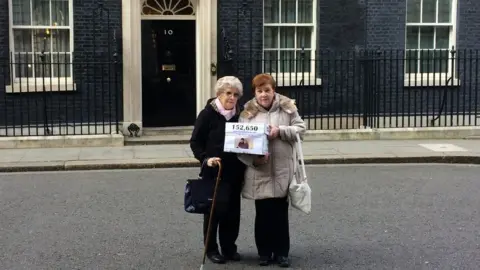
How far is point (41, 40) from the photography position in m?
12.7

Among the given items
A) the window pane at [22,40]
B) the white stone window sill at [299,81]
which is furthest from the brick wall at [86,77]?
the white stone window sill at [299,81]

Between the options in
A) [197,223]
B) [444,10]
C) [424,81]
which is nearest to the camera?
[197,223]

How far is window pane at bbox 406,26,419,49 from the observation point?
14409 mm

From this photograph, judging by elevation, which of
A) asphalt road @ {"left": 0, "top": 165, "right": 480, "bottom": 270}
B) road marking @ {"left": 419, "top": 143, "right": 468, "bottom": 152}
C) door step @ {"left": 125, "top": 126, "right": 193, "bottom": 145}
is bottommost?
asphalt road @ {"left": 0, "top": 165, "right": 480, "bottom": 270}

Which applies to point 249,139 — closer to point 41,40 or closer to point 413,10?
point 41,40

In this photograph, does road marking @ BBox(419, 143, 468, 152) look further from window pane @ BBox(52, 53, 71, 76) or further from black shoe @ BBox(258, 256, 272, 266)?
window pane @ BBox(52, 53, 71, 76)

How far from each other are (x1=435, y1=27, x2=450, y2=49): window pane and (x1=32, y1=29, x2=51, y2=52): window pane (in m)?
8.79

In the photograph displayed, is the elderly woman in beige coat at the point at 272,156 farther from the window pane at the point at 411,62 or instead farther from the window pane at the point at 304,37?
the window pane at the point at 411,62

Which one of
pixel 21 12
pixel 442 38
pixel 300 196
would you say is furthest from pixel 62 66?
pixel 300 196

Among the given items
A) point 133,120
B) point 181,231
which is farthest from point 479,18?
point 181,231

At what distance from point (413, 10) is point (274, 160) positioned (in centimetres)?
1054

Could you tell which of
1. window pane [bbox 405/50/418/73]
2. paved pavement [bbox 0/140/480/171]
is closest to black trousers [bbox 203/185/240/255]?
paved pavement [bbox 0/140/480/171]

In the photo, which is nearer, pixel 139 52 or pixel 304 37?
pixel 139 52

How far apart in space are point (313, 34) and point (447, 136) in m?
3.68
